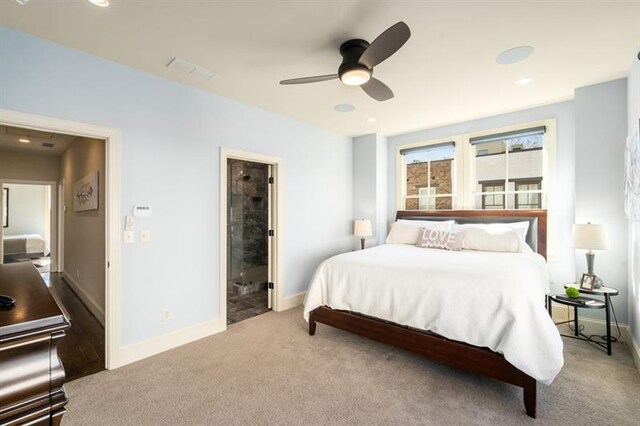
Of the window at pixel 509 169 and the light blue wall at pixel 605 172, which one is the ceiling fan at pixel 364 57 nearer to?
the light blue wall at pixel 605 172

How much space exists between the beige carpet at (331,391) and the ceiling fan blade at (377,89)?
243 cm

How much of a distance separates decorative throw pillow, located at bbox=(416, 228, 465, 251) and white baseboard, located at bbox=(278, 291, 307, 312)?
1883 millimetres

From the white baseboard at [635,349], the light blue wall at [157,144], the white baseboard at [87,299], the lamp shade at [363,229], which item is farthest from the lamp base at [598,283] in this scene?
the white baseboard at [87,299]

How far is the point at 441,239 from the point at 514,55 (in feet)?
7.16

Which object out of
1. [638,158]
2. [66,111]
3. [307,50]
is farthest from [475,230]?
[66,111]

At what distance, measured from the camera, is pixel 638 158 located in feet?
7.96

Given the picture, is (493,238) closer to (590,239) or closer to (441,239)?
(441,239)

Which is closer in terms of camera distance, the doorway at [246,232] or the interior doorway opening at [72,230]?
the interior doorway opening at [72,230]

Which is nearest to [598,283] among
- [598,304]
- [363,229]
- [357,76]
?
[598,304]

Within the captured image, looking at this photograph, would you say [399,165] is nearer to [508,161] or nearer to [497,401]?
[508,161]

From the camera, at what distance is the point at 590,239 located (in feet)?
9.56

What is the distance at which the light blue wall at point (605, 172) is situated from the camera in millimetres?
3057

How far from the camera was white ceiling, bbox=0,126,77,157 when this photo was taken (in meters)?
4.29

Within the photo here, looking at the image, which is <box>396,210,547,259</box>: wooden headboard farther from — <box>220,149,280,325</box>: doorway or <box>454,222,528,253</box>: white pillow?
<box>220,149,280,325</box>: doorway
